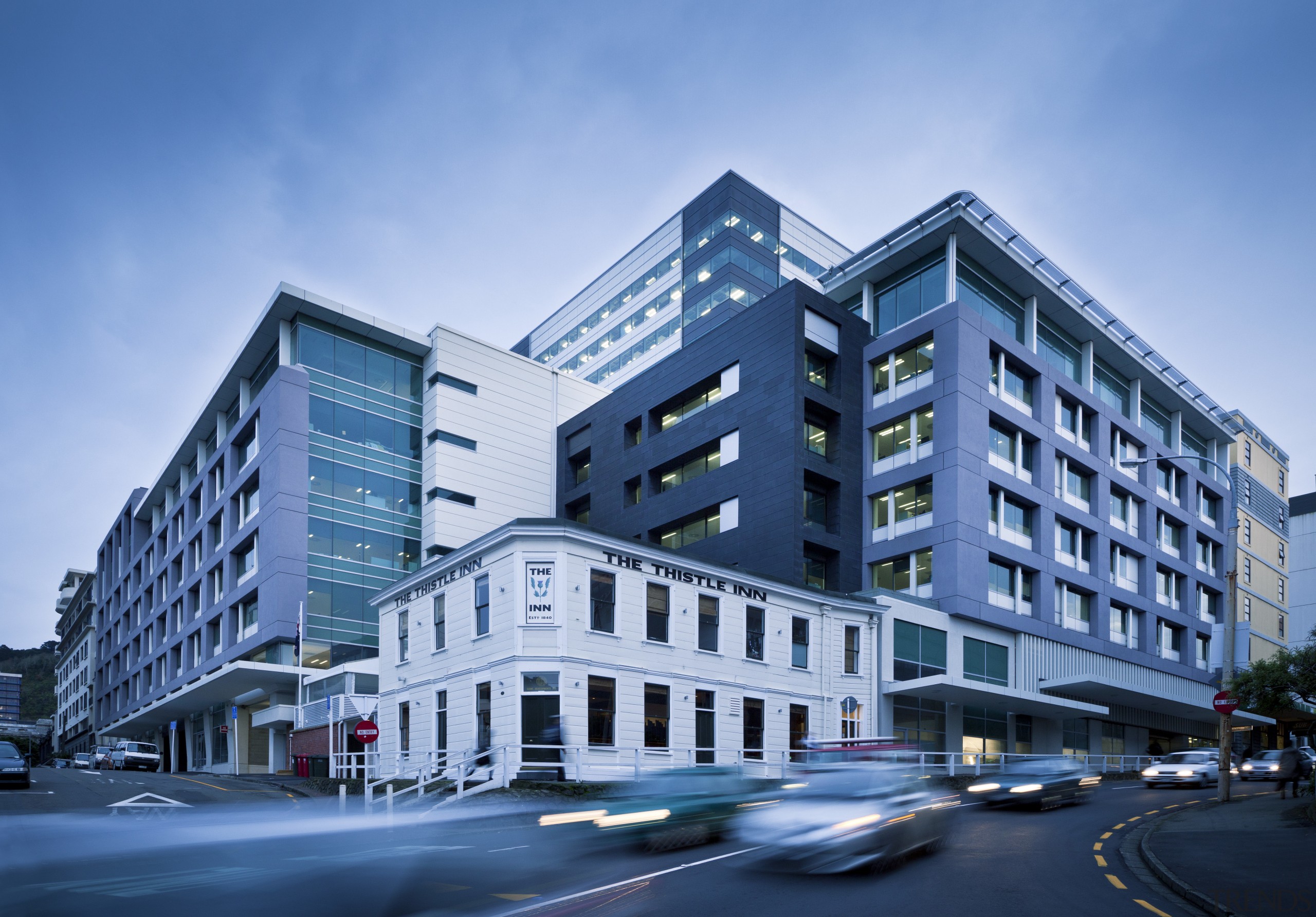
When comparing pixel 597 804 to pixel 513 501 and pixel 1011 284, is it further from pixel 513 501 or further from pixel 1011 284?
pixel 513 501

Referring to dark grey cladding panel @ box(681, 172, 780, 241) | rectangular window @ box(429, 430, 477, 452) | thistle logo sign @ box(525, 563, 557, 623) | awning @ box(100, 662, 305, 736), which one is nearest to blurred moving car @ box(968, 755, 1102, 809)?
thistle logo sign @ box(525, 563, 557, 623)

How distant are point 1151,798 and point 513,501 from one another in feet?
130

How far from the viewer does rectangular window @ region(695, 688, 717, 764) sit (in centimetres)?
2988

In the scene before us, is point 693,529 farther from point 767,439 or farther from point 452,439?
point 452,439

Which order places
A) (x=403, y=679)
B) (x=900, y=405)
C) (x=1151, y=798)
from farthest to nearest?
(x=900, y=405), (x=403, y=679), (x=1151, y=798)

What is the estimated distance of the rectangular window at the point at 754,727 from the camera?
31.5m

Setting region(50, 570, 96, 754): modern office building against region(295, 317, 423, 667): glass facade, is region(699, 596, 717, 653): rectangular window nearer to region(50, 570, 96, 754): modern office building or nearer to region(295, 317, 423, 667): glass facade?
region(295, 317, 423, 667): glass facade

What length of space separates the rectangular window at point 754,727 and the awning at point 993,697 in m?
7.11

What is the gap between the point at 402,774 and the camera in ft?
97.6

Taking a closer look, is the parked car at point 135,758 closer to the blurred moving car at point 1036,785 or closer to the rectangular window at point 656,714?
the rectangular window at point 656,714

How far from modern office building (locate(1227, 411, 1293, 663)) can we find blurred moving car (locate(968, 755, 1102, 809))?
53341mm

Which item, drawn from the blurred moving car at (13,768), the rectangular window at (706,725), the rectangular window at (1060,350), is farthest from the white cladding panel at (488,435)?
the rectangular window at (706,725)

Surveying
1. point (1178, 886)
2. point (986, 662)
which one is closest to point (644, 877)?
point (1178, 886)

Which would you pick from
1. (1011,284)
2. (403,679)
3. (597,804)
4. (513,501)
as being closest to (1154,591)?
(1011,284)
